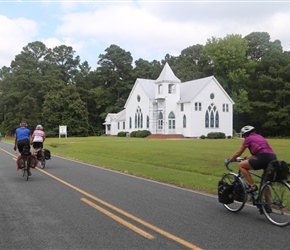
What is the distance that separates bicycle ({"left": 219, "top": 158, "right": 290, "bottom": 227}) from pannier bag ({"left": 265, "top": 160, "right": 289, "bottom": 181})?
102 mm

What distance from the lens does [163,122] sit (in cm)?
5469

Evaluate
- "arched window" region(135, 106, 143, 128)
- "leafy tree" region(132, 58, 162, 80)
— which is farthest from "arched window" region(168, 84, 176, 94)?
"leafy tree" region(132, 58, 162, 80)

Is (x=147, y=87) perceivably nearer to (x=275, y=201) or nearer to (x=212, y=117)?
(x=212, y=117)

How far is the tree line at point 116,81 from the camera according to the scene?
6352 centimetres

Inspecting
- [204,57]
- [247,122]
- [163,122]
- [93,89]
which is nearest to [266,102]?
[247,122]

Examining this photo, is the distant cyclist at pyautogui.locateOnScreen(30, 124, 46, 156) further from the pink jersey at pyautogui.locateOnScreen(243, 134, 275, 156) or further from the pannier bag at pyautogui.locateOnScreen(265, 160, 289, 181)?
the pannier bag at pyautogui.locateOnScreen(265, 160, 289, 181)

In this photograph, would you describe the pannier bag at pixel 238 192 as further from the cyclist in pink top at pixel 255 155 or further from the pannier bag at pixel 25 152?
the pannier bag at pixel 25 152

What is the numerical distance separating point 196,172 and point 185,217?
809 cm

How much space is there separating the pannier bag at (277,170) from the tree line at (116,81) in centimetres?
5675

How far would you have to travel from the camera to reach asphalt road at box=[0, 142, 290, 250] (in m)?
5.35

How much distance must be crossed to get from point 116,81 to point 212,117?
34194 mm

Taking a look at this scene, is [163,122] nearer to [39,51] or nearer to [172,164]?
[172,164]

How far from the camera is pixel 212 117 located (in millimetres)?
53469

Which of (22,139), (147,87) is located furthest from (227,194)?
(147,87)
